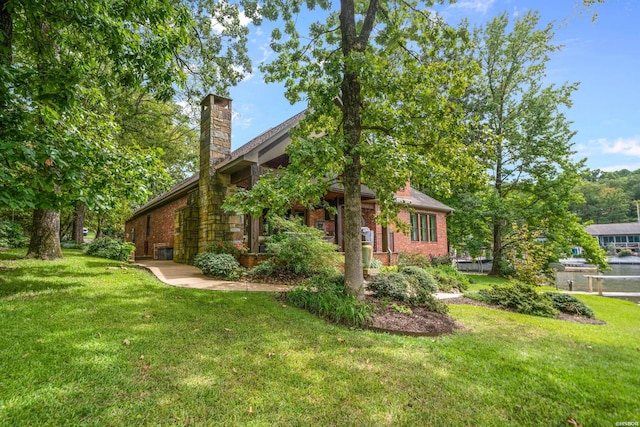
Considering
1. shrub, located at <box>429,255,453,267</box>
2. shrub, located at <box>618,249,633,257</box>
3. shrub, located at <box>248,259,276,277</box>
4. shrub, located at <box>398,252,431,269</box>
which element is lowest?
shrub, located at <box>618,249,633,257</box>

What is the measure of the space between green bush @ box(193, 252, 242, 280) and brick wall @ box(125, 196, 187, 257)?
6.19 meters

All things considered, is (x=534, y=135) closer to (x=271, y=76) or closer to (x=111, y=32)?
(x=271, y=76)

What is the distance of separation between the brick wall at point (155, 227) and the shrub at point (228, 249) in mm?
5131

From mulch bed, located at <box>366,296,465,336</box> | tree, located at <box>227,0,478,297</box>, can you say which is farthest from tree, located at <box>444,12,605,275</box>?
mulch bed, located at <box>366,296,465,336</box>

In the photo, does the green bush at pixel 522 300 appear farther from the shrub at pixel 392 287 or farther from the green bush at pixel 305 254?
the green bush at pixel 305 254

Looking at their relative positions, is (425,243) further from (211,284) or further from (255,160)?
(211,284)

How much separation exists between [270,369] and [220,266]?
568 centimetres

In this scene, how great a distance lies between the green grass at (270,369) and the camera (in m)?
2.50

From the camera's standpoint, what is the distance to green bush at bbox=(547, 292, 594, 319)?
747cm

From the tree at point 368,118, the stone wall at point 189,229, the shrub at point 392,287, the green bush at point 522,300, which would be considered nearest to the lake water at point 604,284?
the green bush at point 522,300

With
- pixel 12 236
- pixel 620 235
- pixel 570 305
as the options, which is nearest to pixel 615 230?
pixel 620 235

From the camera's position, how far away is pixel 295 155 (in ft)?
17.9

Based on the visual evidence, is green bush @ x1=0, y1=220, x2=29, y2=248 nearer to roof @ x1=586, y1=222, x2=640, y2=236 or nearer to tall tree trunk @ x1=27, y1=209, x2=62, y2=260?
tall tree trunk @ x1=27, y1=209, x2=62, y2=260

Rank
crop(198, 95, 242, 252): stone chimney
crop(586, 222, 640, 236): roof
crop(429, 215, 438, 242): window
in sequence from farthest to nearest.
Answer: crop(586, 222, 640, 236): roof
crop(429, 215, 438, 242): window
crop(198, 95, 242, 252): stone chimney
